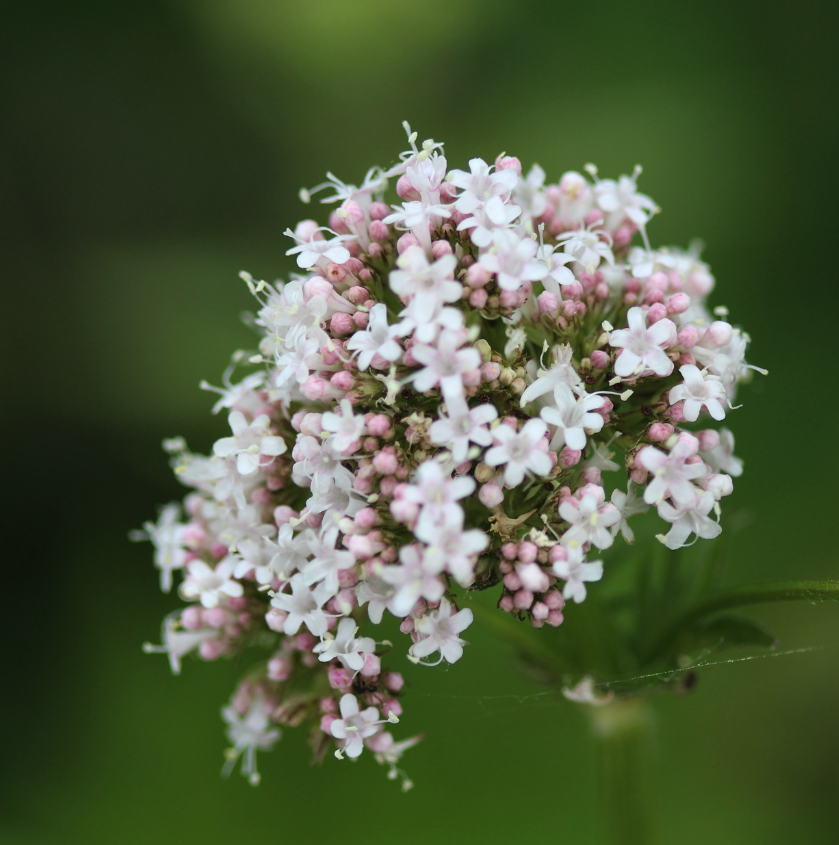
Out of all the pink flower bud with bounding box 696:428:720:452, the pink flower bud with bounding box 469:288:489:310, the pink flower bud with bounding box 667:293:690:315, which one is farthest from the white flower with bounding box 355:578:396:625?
the pink flower bud with bounding box 667:293:690:315

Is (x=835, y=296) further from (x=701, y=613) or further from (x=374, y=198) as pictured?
(x=374, y=198)

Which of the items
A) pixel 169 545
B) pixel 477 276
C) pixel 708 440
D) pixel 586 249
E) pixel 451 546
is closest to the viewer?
pixel 451 546

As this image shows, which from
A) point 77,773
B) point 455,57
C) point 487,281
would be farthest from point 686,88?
point 77,773

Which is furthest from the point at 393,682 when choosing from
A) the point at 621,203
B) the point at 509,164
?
the point at 621,203

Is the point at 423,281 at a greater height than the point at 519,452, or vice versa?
the point at 423,281

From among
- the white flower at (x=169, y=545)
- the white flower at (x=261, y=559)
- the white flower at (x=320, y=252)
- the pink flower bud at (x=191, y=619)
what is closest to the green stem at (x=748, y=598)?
the white flower at (x=261, y=559)

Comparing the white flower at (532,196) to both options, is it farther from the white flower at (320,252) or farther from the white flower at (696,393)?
the white flower at (696,393)

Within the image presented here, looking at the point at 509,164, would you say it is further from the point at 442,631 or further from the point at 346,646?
the point at 346,646
